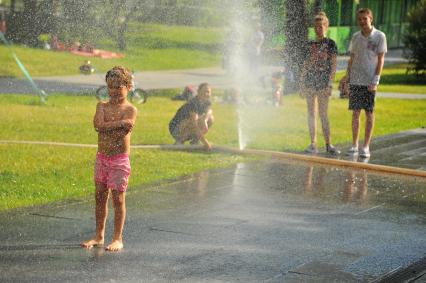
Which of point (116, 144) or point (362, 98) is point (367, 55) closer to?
point (362, 98)

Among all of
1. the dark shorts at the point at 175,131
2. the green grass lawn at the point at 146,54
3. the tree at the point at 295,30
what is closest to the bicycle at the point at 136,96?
the tree at the point at 295,30

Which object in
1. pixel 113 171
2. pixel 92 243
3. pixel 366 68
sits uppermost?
pixel 366 68

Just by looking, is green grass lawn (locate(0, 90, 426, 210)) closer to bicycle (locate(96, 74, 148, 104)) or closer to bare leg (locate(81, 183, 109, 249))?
bicycle (locate(96, 74, 148, 104))

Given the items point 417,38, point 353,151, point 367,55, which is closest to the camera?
point 367,55

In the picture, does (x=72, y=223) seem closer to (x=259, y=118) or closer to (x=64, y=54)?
(x=259, y=118)

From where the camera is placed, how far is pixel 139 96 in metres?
19.0

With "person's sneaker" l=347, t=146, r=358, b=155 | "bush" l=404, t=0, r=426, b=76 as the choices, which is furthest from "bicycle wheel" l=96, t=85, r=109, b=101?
"bush" l=404, t=0, r=426, b=76

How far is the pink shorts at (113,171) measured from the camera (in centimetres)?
704

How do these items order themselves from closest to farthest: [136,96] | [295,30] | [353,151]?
1. [353,151]
2. [136,96]
3. [295,30]

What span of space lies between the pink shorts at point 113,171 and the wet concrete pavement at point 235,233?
48 cm

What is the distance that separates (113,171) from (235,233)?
1262 millimetres

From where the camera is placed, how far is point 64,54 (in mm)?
31734

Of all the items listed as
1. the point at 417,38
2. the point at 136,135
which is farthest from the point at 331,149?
the point at 417,38

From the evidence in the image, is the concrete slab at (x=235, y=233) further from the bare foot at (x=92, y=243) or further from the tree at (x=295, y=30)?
the tree at (x=295, y=30)
